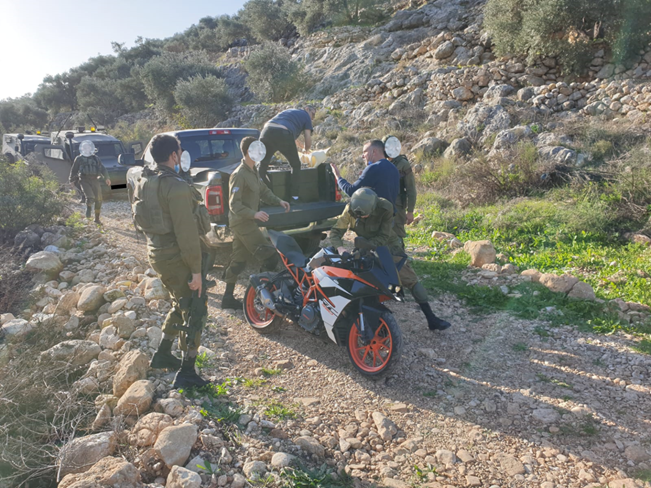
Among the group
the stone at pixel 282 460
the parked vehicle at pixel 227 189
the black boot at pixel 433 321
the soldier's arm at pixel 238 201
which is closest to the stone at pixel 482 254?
the black boot at pixel 433 321

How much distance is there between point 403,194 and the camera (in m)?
5.18

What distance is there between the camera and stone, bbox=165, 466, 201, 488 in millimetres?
2365

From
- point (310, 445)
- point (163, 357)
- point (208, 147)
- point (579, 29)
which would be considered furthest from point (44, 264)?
point (579, 29)

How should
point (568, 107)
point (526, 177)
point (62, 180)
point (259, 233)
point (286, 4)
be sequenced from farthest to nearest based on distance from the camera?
point (286, 4), point (62, 180), point (568, 107), point (526, 177), point (259, 233)

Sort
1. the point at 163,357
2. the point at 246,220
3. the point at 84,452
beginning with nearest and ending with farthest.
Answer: the point at 84,452
the point at 163,357
the point at 246,220

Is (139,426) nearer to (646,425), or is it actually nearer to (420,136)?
(646,425)

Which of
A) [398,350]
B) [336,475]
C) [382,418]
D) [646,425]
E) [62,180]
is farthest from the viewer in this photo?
[62,180]

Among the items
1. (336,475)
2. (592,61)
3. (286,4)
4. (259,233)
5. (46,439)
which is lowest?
(336,475)

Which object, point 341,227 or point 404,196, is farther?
point 404,196

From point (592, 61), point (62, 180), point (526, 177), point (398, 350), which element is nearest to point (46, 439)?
point (398, 350)

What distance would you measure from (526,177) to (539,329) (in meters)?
4.76

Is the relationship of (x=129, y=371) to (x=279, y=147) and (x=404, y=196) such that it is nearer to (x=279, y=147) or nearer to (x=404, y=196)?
(x=404, y=196)

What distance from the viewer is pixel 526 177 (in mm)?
8391

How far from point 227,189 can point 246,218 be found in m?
0.83
